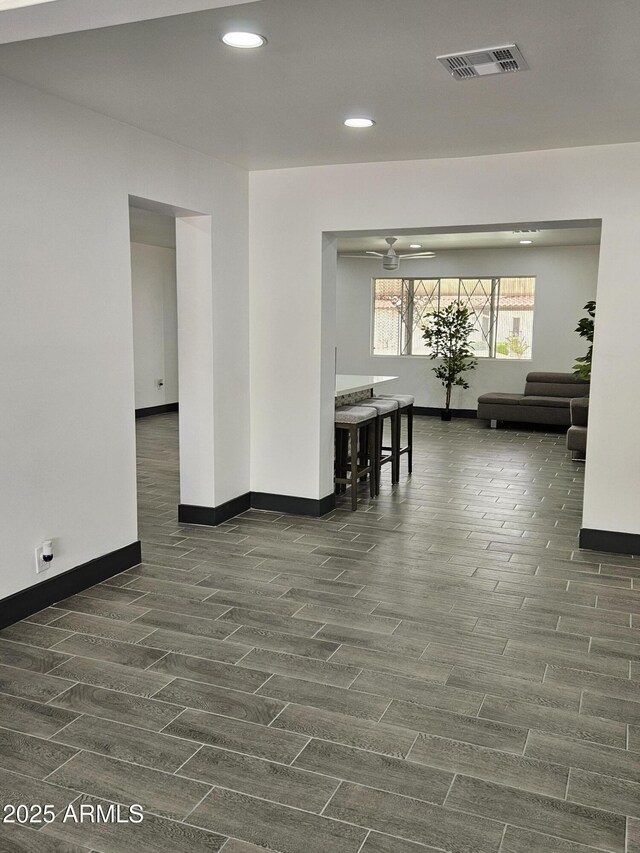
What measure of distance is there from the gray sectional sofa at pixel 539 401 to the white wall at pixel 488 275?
604 millimetres

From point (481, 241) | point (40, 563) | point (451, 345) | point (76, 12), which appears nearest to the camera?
point (76, 12)

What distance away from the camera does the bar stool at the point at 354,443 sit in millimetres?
5672

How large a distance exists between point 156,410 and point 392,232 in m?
6.90

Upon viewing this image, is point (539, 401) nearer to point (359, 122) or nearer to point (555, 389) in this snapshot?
point (555, 389)

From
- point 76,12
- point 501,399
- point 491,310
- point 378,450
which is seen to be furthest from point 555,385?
point 76,12

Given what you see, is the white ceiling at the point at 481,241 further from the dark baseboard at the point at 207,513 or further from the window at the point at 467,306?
the dark baseboard at the point at 207,513

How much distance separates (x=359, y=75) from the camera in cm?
319

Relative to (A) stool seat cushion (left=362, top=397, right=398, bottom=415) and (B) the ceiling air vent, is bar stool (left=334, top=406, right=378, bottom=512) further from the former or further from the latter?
(B) the ceiling air vent

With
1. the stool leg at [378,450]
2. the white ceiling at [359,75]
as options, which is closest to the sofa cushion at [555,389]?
the stool leg at [378,450]

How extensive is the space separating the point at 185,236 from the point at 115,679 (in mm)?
3079

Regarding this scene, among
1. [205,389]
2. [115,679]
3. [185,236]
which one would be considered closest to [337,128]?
[185,236]

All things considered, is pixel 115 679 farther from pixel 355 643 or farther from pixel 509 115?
pixel 509 115

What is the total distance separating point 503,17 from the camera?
2568 mm

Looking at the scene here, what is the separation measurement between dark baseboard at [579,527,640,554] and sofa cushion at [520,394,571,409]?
519 centimetres
